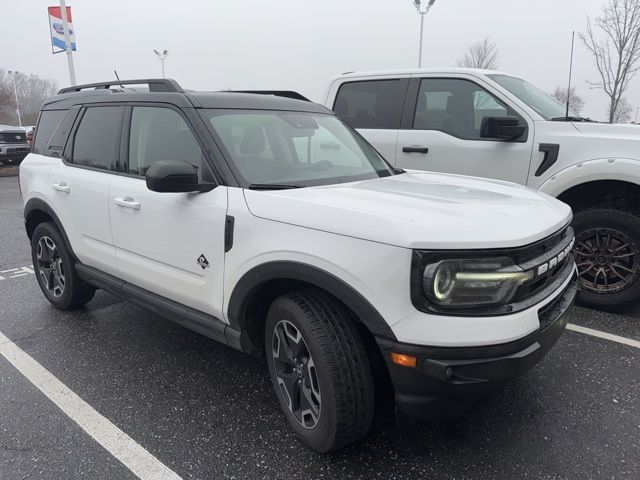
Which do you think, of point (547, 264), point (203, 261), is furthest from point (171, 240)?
point (547, 264)

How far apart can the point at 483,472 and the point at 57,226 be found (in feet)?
11.5

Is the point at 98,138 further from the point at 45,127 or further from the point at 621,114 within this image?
the point at 621,114

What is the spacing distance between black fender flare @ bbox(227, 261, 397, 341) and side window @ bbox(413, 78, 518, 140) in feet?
10.1

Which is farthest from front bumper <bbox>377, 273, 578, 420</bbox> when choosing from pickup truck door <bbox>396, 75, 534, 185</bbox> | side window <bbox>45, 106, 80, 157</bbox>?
side window <bbox>45, 106, 80, 157</bbox>

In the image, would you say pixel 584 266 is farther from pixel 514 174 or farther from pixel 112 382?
pixel 112 382

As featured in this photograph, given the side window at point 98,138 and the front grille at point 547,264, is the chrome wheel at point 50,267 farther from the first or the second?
the front grille at point 547,264

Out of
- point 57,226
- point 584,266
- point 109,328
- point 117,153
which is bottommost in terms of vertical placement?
point 109,328

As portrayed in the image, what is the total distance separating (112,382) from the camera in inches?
121

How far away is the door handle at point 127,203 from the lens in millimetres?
2990

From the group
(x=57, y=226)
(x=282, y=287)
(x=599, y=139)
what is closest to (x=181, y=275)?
(x=282, y=287)

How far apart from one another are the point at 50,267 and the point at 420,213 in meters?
3.53

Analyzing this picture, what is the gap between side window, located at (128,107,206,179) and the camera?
2.84 meters

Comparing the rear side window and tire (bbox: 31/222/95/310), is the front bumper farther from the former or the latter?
the rear side window

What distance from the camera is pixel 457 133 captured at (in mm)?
4742
